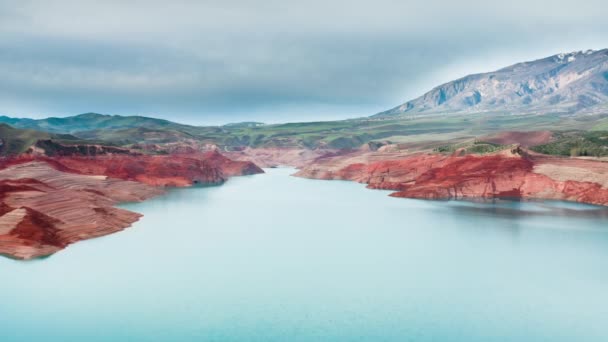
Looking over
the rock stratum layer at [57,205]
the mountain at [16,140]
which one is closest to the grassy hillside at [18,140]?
the mountain at [16,140]

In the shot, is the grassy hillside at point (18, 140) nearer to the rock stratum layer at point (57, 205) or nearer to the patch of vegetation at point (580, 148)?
the rock stratum layer at point (57, 205)

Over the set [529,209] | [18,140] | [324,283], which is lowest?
[529,209]

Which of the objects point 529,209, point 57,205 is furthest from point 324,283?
point 529,209

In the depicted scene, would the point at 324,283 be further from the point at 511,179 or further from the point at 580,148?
the point at 580,148

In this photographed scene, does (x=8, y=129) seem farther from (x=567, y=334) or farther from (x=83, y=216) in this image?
(x=567, y=334)

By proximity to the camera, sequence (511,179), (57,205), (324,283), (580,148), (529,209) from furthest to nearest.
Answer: (580,148) → (511,179) → (529,209) → (57,205) → (324,283)

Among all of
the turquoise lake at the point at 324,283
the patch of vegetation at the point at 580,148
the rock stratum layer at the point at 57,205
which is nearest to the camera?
the turquoise lake at the point at 324,283

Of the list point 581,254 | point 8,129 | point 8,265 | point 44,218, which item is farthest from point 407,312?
point 8,129

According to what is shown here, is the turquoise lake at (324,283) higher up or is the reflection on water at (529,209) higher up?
the turquoise lake at (324,283)

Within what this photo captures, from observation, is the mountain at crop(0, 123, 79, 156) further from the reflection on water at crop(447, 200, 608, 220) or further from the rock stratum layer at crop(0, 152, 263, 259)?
the reflection on water at crop(447, 200, 608, 220)
